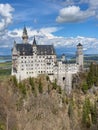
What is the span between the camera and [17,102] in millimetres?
76125

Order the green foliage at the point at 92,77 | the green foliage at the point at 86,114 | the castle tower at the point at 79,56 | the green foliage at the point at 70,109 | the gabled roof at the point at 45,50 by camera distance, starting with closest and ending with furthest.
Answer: the green foliage at the point at 86,114 → the green foliage at the point at 70,109 → the green foliage at the point at 92,77 → the gabled roof at the point at 45,50 → the castle tower at the point at 79,56

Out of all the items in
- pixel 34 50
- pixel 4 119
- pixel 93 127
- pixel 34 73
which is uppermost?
pixel 34 50

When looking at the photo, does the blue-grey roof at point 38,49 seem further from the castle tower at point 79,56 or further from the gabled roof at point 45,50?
the castle tower at point 79,56

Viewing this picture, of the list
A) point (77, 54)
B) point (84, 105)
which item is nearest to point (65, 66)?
point (77, 54)

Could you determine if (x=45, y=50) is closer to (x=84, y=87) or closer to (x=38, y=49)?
(x=38, y=49)

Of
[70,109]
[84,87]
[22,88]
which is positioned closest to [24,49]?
[22,88]

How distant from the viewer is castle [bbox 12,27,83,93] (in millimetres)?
86938

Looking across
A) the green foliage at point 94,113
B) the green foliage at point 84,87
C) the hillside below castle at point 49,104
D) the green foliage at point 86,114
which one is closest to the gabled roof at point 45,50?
the hillside below castle at point 49,104

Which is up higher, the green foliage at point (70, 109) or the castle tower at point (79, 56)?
the castle tower at point (79, 56)

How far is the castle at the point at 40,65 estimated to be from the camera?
8694 cm

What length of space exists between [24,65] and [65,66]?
12.6m

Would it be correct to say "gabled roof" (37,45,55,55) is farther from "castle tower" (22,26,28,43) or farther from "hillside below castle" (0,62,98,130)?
"hillside below castle" (0,62,98,130)

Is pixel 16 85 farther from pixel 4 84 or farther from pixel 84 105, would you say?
pixel 84 105

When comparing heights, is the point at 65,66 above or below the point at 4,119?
above
